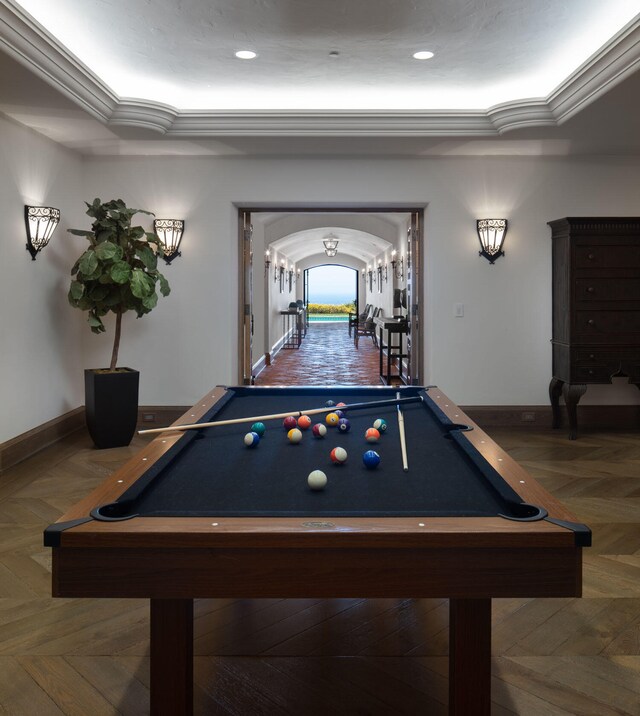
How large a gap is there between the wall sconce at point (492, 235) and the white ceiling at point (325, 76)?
67cm

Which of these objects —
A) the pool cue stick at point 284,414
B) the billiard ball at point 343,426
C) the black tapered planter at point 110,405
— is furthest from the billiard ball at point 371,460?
the black tapered planter at point 110,405

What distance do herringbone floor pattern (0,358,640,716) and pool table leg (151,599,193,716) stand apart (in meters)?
0.36

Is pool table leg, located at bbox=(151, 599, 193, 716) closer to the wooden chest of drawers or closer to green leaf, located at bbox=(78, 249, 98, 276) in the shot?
green leaf, located at bbox=(78, 249, 98, 276)

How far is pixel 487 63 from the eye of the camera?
16.0ft

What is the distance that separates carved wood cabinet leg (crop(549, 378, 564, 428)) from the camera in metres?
6.45

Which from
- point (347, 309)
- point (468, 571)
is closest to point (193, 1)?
point (468, 571)

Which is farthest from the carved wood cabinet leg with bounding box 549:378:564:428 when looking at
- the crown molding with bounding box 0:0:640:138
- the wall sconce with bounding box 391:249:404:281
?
the wall sconce with bounding box 391:249:404:281

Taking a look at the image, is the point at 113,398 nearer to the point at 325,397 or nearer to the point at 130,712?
the point at 325,397

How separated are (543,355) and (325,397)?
12.4ft

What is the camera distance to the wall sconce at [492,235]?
6.43 m

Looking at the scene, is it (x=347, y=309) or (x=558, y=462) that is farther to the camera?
(x=347, y=309)

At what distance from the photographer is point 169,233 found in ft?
21.1

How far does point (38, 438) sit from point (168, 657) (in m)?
4.22

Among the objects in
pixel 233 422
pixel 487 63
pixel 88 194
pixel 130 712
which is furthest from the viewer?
pixel 88 194
